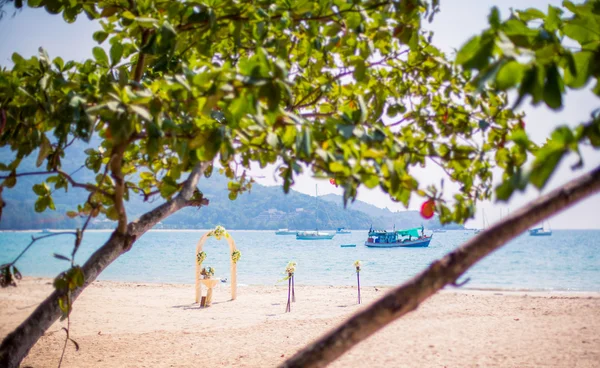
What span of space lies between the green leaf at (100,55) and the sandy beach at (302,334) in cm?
475

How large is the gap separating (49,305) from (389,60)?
2.34 meters

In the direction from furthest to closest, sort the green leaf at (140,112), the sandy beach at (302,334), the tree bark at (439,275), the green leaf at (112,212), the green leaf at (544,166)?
the sandy beach at (302,334) → the green leaf at (112,212) → the green leaf at (140,112) → the tree bark at (439,275) → the green leaf at (544,166)

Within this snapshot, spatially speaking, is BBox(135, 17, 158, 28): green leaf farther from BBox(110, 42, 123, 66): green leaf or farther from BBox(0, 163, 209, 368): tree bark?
BBox(0, 163, 209, 368): tree bark

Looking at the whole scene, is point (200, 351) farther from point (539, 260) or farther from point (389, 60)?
point (539, 260)

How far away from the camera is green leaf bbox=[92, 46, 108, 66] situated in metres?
1.85

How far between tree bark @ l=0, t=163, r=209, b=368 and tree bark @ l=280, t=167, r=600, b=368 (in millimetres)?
1467

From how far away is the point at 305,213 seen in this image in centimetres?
13825

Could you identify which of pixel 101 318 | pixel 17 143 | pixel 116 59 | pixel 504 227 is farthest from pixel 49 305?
pixel 101 318

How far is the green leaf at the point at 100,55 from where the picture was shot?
1.85m

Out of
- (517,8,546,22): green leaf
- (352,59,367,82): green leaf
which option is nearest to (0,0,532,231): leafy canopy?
(352,59,367,82): green leaf

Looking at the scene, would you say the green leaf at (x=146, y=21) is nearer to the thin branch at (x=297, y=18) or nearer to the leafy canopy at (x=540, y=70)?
the thin branch at (x=297, y=18)

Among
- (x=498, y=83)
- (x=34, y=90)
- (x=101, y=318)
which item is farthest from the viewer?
(x=101, y=318)

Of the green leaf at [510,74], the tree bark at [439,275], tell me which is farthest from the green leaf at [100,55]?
the green leaf at [510,74]

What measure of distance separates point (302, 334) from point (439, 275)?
7071 millimetres
